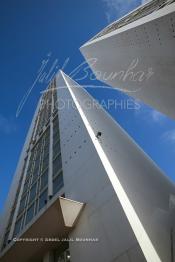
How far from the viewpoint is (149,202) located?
27.8ft

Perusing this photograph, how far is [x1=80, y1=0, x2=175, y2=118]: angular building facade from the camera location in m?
6.41

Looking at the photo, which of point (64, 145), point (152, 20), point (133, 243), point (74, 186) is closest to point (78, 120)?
point (64, 145)

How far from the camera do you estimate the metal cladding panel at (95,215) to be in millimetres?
5844

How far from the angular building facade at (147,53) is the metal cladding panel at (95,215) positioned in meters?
3.41

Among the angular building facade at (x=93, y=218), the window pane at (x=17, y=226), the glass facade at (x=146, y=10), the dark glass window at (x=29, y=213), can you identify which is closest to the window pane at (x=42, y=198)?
the angular building facade at (x=93, y=218)

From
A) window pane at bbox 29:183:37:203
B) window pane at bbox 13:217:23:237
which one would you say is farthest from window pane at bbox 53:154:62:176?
window pane at bbox 13:217:23:237

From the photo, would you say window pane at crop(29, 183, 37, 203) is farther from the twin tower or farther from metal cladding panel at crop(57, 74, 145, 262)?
metal cladding panel at crop(57, 74, 145, 262)

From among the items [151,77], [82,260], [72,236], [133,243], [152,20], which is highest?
[151,77]

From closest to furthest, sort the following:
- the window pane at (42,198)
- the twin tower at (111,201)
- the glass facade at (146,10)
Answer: the twin tower at (111,201)
the glass facade at (146,10)
the window pane at (42,198)

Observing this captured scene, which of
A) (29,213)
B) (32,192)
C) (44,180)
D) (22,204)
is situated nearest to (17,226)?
(29,213)

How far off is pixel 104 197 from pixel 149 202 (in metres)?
2.04

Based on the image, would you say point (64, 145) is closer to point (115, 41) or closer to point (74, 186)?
point (74, 186)

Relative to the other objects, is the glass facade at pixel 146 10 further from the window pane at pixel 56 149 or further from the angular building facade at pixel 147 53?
the window pane at pixel 56 149

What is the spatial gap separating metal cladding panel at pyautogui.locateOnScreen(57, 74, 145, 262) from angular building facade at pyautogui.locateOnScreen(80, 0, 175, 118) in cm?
Answer: 341
